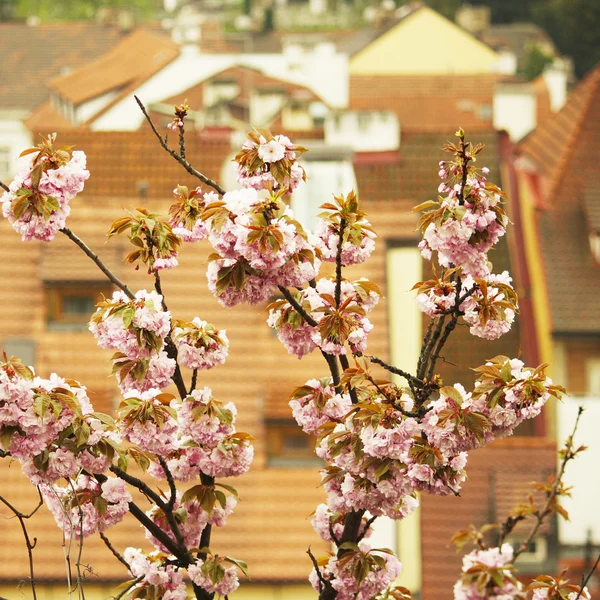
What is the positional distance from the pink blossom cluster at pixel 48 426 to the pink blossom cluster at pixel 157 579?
711 millimetres

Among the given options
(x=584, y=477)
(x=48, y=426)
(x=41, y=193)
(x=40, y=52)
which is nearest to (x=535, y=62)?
(x=40, y=52)

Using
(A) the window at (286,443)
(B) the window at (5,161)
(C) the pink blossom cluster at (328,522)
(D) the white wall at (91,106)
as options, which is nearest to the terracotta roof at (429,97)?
(D) the white wall at (91,106)

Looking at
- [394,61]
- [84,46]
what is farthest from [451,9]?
[84,46]

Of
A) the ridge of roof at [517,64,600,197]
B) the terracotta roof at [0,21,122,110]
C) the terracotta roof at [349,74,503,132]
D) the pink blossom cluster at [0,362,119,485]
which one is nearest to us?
the pink blossom cluster at [0,362,119,485]

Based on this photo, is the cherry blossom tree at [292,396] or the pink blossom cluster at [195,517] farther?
the pink blossom cluster at [195,517]

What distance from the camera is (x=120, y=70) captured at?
166ft

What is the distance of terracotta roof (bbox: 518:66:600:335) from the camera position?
76.9 ft

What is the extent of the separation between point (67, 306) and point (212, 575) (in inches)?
402

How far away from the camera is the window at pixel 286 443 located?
1390 centimetres

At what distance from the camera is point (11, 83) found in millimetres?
61375

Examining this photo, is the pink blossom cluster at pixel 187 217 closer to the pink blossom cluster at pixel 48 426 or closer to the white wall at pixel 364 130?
the pink blossom cluster at pixel 48 426

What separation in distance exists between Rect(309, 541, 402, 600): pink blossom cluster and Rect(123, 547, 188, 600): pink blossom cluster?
594mm

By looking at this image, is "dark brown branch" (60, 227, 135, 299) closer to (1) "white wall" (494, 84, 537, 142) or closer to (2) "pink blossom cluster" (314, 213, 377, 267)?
(2) "pink blossom cluster" (314, 213, 377, 267)

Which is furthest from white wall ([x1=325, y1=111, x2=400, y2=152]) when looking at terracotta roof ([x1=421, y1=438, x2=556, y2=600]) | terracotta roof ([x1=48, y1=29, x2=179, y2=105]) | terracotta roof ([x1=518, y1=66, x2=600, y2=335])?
terracotta roof ([x1=48, y1=29, x2=179, y2=105])
